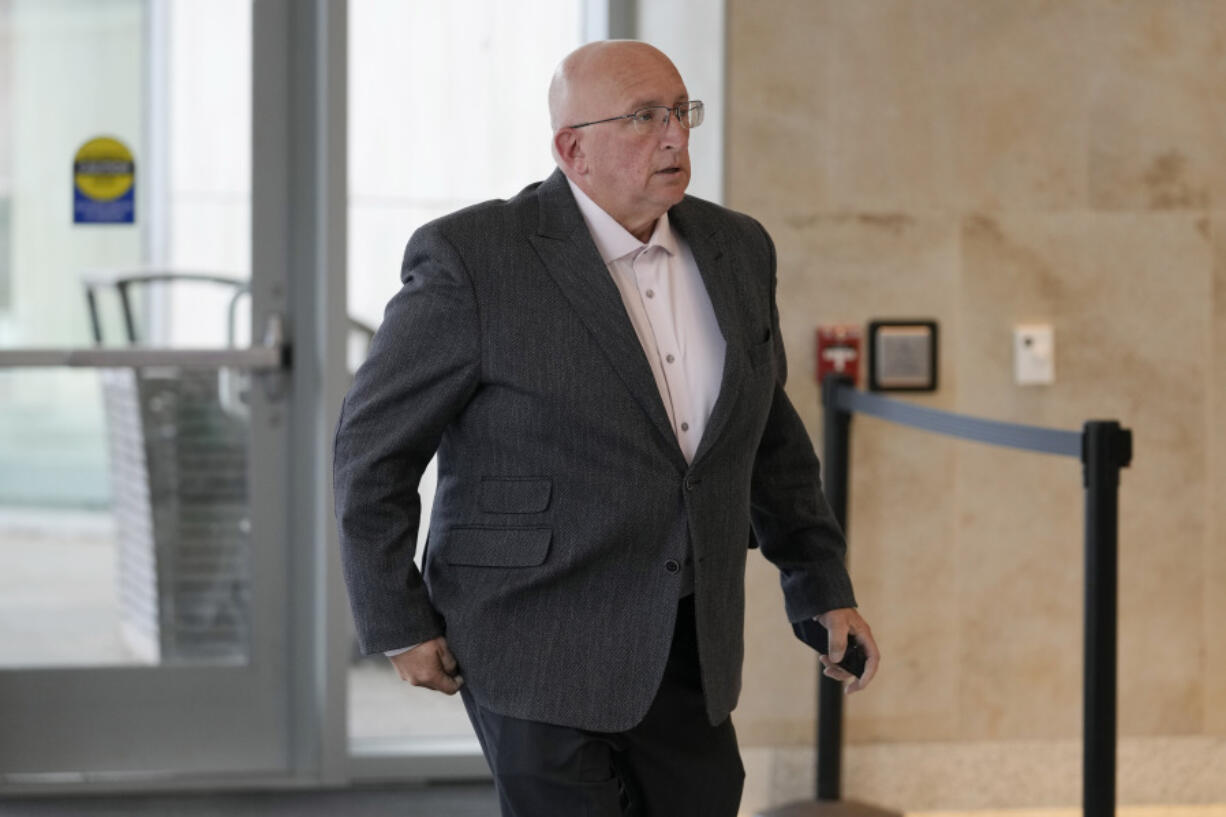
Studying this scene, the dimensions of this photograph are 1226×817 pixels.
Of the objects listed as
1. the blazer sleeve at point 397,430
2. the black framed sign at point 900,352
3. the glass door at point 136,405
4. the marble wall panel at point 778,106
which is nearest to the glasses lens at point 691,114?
the blazer sleeve at point 397,430

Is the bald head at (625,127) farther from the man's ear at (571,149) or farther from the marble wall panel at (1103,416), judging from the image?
the marble wall panel at (1103,416)

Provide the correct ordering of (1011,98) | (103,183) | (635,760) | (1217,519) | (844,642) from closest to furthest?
(635,760), (844,642), (1011,98), (1217,519), (103,183)

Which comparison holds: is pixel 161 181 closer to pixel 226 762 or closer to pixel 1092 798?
pixel 226 762

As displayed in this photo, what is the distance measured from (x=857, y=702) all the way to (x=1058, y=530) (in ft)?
1.91

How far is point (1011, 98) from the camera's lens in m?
3.29

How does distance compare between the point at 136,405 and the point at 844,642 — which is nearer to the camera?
the point at 844,642

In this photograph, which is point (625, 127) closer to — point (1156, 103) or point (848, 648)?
point (848, 648)

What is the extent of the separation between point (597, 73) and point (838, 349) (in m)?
1.50

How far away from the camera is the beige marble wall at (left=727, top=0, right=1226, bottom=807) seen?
3.25 m

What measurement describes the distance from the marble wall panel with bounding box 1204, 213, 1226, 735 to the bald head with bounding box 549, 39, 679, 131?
6.38ft

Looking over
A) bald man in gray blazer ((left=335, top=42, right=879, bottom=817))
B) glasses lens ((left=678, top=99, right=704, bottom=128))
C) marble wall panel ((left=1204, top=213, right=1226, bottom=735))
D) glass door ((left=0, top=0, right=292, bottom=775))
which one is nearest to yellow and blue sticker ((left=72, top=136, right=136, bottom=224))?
glass door ((left=0, top=0, right=292, bottom=775))

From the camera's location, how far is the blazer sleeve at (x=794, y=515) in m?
2.05

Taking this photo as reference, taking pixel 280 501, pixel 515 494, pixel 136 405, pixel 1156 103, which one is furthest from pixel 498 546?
pixel 1156 103

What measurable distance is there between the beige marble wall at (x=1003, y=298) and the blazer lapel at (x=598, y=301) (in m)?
1.42
